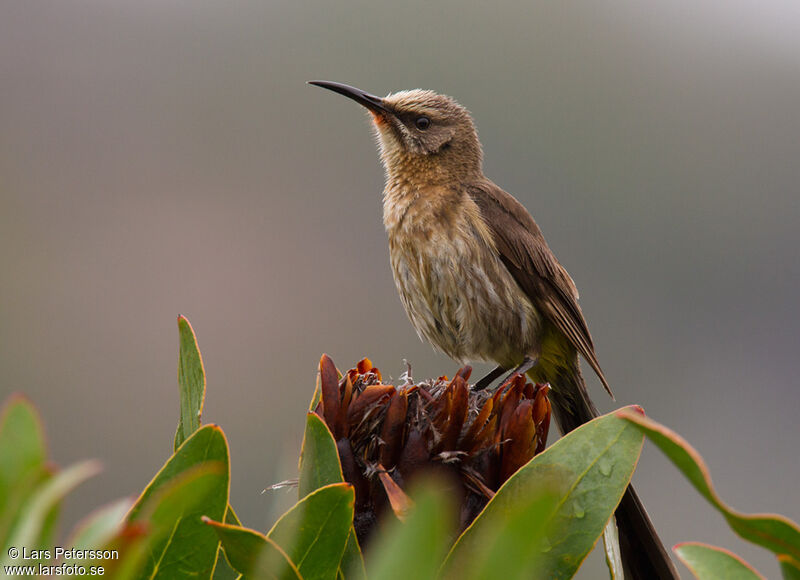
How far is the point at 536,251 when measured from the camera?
4027mm

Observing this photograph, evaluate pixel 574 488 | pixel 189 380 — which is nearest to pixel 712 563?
pixel 574 488

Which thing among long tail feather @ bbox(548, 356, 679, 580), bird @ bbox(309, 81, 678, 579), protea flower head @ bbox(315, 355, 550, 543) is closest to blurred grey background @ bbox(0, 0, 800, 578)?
bird @ bbox(309, 81, 678, 579)

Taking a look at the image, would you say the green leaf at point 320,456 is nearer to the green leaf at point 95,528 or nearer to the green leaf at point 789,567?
the green leaf at point 95,528

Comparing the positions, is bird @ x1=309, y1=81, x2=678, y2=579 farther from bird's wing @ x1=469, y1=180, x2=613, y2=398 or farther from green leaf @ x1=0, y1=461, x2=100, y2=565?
green leaf @ x1=0, y1=461, x2=100, y2=565

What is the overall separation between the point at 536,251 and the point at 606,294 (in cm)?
1997

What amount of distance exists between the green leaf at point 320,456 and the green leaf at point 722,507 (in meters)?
0.54

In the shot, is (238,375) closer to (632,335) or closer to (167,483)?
(632,335)

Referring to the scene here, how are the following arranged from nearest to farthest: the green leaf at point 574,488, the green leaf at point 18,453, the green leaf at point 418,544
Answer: the green leaf at point 418,544
the green leaf at point 18,453
the green leaf at point 574,488

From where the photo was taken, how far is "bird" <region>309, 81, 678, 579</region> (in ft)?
12.4

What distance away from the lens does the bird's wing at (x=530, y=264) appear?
387cm

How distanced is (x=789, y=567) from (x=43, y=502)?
29.6 inches

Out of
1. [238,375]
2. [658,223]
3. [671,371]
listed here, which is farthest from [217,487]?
[671,371]

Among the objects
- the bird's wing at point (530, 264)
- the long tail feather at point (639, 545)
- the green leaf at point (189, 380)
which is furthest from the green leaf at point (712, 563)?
the bird's wing at point (530, 264)

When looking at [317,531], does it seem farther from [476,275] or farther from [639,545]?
[476,275]
